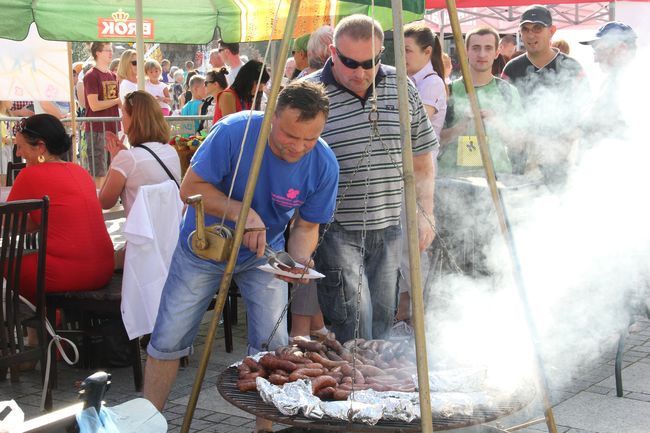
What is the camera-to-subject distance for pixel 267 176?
3264mm

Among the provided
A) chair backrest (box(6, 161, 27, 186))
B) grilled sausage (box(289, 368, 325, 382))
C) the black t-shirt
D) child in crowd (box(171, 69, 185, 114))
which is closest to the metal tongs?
grilled sausage (box(289, 368, 325, 382))

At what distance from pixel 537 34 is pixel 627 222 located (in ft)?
6.20

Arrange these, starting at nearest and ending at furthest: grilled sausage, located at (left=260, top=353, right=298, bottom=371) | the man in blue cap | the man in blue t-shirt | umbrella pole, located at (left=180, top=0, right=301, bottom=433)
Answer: grilled sausage, located at (left=260, top=353, right=298, bottom=371) < umbrella pole, located at (left=180, top=0, right=301, bottom=433) < the man in blue t-shirt < the man in blue cap

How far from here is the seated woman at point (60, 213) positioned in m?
4.38

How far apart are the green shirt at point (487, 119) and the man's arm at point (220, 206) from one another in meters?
2.58

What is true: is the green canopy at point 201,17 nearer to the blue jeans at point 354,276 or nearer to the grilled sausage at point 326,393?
the blue jeans at point 354,276

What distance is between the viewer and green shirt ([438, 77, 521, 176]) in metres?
5.52

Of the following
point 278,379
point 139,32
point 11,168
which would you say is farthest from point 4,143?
point 278,379

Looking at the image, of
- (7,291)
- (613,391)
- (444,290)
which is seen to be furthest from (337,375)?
(444,290)

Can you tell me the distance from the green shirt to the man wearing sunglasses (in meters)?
1.56

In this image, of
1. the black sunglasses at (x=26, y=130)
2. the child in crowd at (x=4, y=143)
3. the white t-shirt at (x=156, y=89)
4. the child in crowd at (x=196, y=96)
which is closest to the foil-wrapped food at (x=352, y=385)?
the black sunglasses at (x=26, y=130)

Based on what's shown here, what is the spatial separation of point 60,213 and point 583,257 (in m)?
3.15

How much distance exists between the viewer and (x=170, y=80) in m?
20.5

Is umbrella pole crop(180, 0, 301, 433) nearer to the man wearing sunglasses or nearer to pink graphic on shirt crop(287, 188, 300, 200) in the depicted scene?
pink graphic on shirt crop(287, 188, 300, 200)
